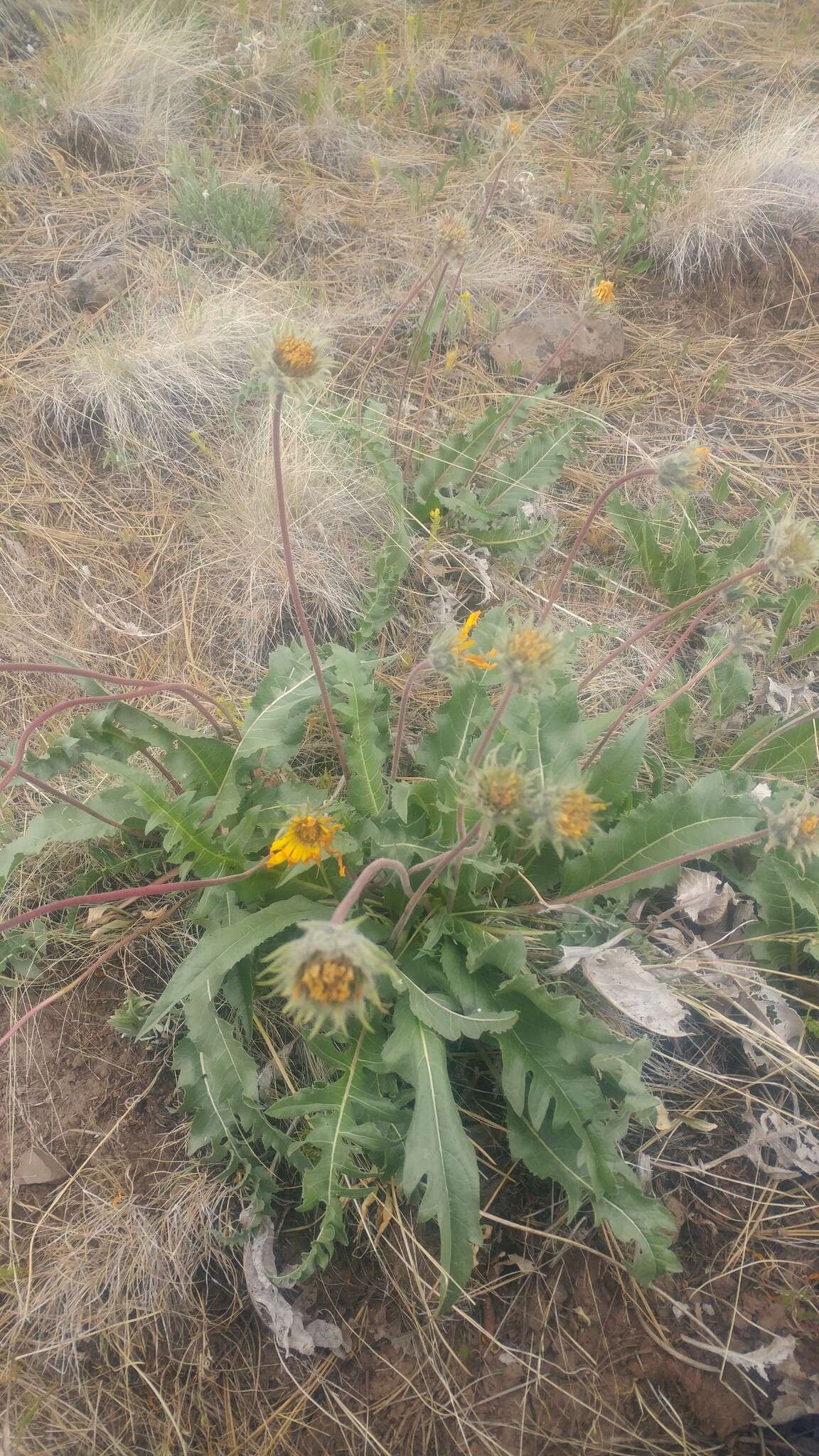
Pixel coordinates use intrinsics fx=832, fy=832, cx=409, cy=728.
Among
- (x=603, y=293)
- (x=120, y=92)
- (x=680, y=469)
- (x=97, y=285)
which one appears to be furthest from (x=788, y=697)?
(x=120, y=92)

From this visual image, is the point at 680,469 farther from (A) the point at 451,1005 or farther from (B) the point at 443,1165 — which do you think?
(B) the point at 443,1165

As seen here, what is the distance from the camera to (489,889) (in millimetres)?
2072

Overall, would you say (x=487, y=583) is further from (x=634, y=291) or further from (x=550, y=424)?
(x=634, y=291)

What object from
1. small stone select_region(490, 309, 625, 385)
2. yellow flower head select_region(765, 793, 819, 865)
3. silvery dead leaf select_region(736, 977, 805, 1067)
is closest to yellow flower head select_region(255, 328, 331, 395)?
yellow flower head select_region(765, 793, 819, 865)

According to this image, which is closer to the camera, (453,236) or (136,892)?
(136,892)

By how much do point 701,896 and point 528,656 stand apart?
0.98 metres

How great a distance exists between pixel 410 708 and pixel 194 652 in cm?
71

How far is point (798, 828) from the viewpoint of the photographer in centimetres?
155

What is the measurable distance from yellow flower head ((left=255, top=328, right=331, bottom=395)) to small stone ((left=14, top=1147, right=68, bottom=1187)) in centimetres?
176

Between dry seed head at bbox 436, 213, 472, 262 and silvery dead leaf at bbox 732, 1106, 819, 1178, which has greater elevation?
dry seed head at bbox 436, 213, 472, 262

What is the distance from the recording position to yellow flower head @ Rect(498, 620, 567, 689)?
1431 millimetres

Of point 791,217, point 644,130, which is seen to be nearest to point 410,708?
point 791,217

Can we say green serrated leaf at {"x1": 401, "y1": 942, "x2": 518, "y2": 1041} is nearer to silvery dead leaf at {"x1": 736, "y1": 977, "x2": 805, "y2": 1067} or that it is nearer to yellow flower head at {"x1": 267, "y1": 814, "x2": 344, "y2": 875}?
yellow flower head at {"x1": 267, "y1": 814, "x2": 344, "y2": 875}

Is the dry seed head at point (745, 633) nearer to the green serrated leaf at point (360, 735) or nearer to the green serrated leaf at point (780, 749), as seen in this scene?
the green serrated leaf at point (780, 749)
